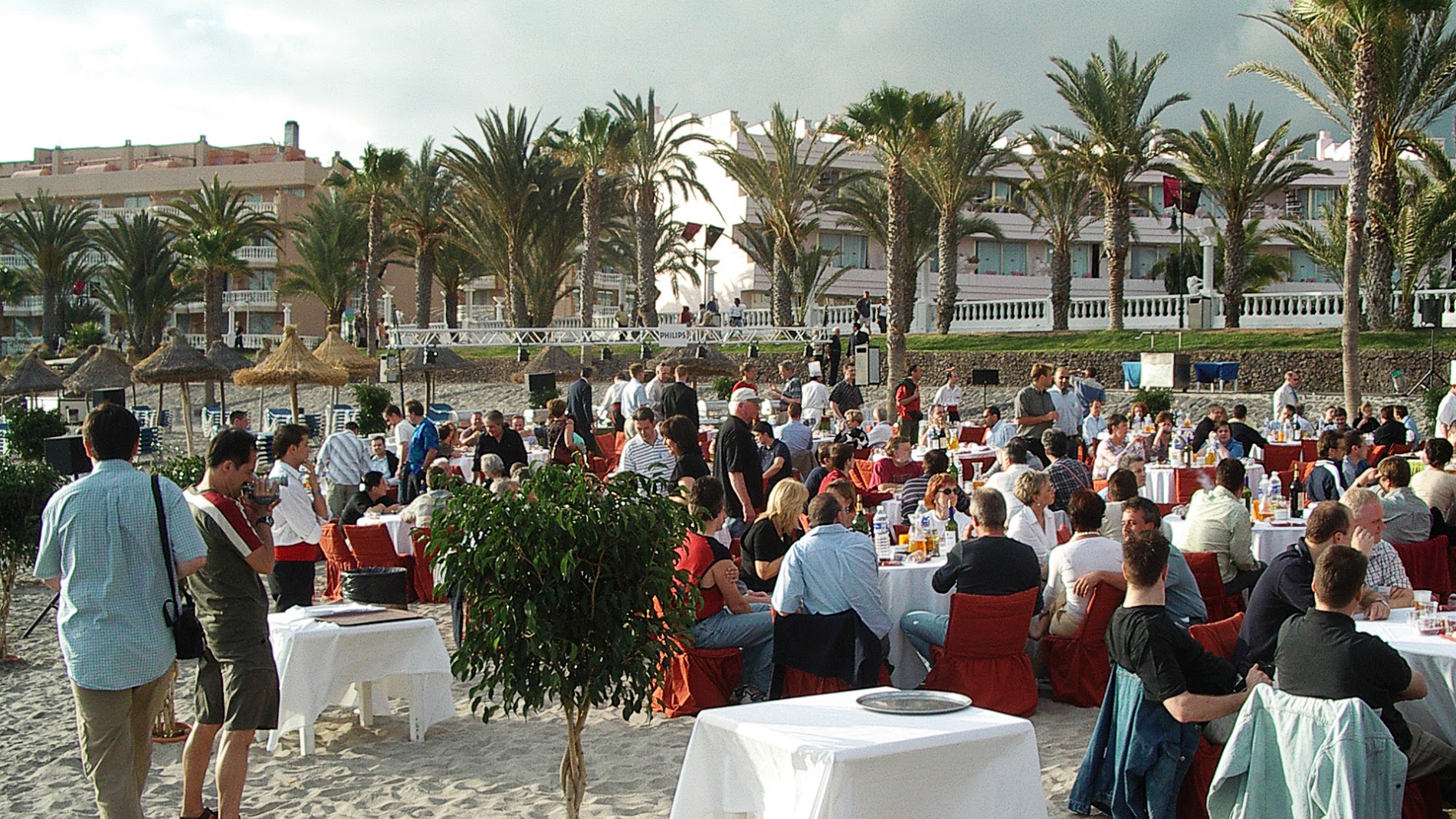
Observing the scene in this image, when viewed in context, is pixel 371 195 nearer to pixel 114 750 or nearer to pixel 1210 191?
pixel 1210 191

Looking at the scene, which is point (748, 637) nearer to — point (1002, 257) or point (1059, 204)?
point (1059, 204)

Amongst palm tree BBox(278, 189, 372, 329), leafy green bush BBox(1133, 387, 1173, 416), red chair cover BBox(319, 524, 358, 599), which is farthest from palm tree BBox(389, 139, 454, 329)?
red chair cover BBox(319, 524, 358, 599)

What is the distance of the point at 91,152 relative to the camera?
3280 inches

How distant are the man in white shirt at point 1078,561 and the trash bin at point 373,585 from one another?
3679 mm

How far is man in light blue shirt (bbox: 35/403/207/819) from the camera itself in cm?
450

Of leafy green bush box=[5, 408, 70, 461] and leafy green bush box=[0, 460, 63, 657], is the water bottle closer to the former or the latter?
leafy green bush box=[0, 460, 63, 657]

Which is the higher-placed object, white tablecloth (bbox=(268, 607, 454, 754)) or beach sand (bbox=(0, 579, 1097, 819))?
white tablecloth (bbox=(268, 607, 454, 754))

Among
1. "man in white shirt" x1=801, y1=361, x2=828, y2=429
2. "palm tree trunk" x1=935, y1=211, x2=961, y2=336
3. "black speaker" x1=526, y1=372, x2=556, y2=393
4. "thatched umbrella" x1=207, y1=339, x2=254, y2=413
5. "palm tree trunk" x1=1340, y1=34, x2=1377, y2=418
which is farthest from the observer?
"palm tree trunk" x1=935, y1=211, x2=961, y2=336

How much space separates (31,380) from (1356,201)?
28144 mm

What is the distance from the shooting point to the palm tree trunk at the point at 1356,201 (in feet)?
75.0

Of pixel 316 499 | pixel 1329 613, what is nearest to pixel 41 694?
pixel 316 499

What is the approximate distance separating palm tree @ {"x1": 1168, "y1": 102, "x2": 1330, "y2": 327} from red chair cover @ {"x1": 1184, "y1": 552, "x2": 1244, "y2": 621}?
28224 millimetres

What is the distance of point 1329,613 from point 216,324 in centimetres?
4957

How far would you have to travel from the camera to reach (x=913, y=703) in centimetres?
452
